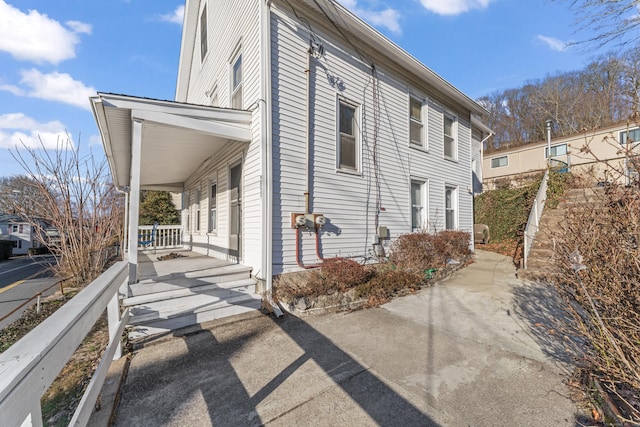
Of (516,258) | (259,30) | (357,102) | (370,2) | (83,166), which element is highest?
(370,2)

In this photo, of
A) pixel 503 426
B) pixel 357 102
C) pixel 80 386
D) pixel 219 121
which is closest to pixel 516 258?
pixel 357 102

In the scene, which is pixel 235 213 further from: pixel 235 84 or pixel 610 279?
pixel 610 279

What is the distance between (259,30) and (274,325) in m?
5.32

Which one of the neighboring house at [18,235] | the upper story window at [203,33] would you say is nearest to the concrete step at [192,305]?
the upper story window at [203,33]

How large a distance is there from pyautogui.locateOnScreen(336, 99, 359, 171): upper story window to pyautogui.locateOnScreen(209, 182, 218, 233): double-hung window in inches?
142

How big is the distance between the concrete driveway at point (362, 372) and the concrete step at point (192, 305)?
32 centimetres

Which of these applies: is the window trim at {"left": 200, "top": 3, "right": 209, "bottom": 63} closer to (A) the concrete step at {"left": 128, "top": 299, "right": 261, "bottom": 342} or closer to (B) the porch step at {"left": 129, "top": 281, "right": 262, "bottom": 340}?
(B) the porch step at {"left": 129, "top": 281, "right": 262, "bottom": 340}

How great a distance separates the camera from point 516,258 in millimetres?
8164

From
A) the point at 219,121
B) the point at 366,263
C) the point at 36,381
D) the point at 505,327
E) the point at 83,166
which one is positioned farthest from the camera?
the point at 83,166

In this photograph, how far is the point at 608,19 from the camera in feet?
24.3

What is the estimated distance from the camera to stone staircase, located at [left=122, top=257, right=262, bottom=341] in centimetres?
395

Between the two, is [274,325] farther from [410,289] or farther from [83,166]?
[83,166]

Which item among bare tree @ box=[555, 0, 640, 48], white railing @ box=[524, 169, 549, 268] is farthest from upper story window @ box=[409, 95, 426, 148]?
bare tree @ box=[555, 0, 640, 48]

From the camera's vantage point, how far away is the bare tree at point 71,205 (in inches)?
268
